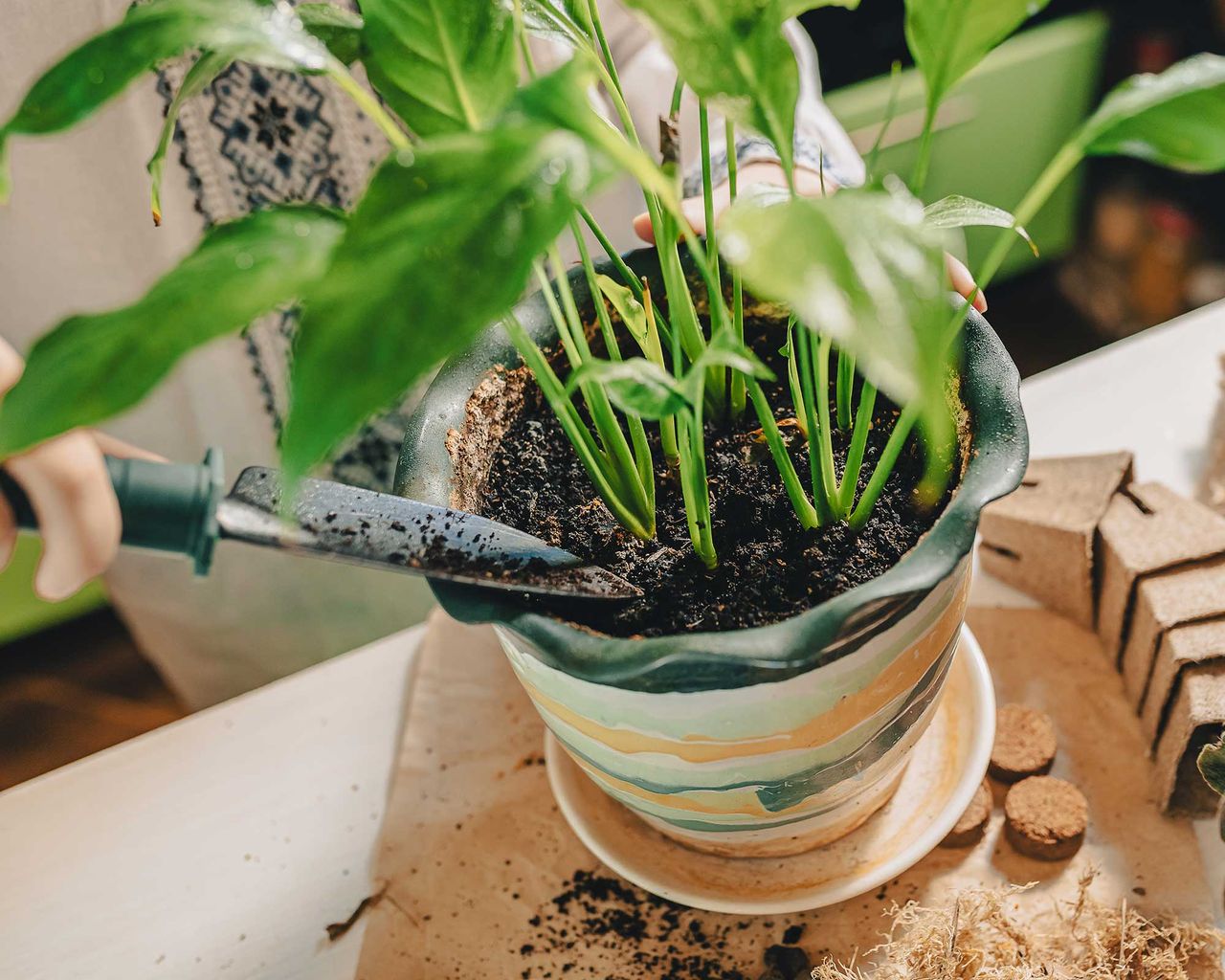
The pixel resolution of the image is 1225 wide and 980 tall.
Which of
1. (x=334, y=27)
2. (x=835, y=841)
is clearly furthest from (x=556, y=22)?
(x=835, y=841)

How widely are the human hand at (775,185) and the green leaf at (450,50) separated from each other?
0.40 feet

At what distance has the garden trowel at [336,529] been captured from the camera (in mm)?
373

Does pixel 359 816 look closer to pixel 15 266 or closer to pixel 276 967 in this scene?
pixel 276 967

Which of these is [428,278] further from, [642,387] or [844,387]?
[844,387]

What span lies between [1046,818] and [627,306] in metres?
0.34

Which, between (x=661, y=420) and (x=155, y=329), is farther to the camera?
(x=661, y=420)

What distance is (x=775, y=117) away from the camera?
1.01 feet

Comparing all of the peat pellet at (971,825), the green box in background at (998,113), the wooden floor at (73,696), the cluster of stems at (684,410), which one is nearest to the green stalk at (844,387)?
the cluster of stems at (684,410)

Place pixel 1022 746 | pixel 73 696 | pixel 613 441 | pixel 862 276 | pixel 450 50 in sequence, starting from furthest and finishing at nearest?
pixel 73 696 < pixel 1022 746 < pixel 613 441 < pixel 450 50 < pixel 862 276

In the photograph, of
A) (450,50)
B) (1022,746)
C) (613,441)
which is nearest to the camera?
(450,50)

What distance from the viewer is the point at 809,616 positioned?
0.33 meters

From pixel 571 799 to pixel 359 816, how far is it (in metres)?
0.14

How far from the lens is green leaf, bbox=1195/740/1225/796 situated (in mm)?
434

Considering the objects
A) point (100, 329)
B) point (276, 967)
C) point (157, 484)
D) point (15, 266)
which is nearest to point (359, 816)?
point (276, 967)
